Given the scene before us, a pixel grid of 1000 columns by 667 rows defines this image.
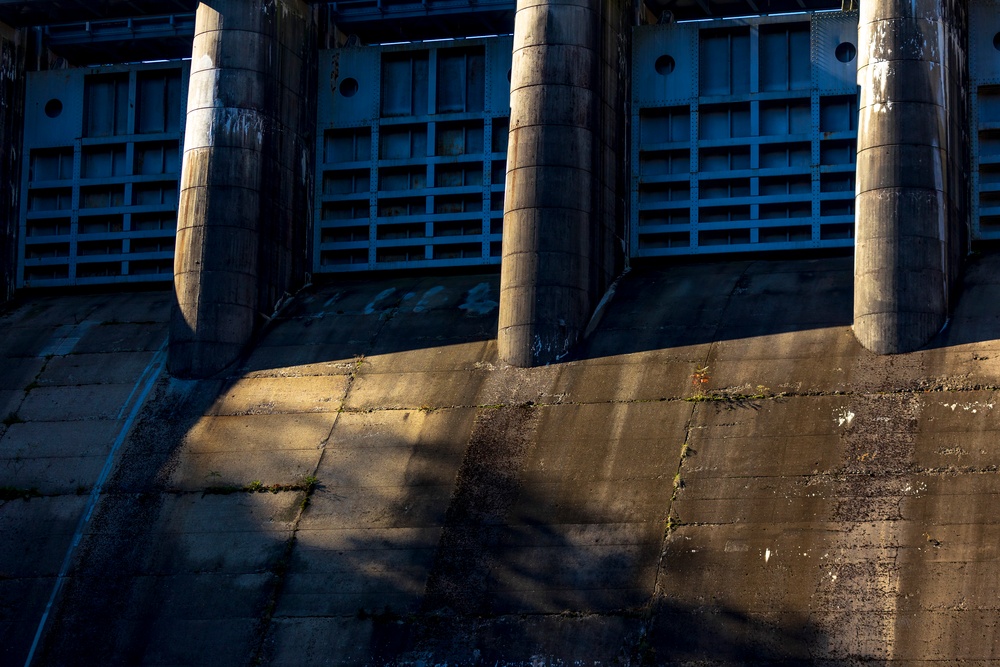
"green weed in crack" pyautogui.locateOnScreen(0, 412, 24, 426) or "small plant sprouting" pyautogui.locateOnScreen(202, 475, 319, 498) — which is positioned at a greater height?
"green weed in crack" pyautogui.locateOnScreen(0, 412, 24, 426)

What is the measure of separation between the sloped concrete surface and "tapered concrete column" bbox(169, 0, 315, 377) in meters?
0.79

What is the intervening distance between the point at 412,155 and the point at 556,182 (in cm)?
496

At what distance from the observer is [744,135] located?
85.3 ft

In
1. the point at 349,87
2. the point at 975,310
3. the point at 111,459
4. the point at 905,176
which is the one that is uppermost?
the point at 349,87

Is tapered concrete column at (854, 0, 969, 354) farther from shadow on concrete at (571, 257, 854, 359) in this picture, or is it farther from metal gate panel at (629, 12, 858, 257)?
metal gate panel at (629, 12, 858, 257)

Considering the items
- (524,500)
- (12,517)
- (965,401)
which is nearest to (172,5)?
(12,517)

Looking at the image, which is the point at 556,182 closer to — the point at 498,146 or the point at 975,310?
the point at 498,146

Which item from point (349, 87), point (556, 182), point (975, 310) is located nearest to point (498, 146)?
point (349, 87)


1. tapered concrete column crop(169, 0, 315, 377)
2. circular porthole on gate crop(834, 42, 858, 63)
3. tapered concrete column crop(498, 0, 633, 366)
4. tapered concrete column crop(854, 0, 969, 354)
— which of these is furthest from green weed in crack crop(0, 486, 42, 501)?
circular porthole on gate crop(834, 42, 858, 63)

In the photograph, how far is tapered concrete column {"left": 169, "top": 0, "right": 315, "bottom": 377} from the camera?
24.9m

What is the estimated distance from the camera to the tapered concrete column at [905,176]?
21.2 metres

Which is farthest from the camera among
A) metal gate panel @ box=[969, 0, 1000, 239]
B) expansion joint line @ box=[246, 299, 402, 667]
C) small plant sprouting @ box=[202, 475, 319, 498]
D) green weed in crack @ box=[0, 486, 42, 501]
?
metal gate panel @ box=[969, 0, 1000, 239]

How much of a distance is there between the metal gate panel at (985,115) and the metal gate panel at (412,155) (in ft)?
26.4

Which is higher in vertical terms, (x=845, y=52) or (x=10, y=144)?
(x=845, y=52)
